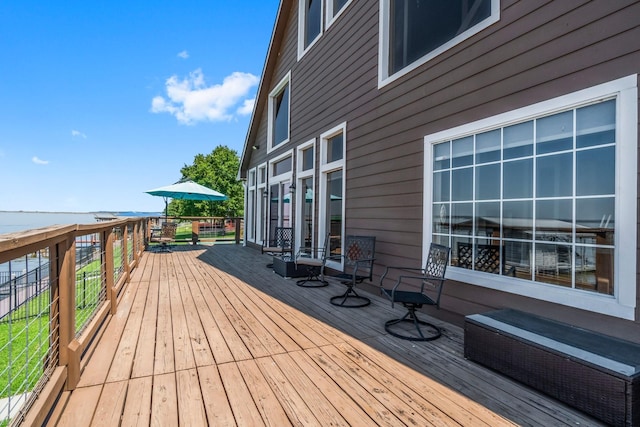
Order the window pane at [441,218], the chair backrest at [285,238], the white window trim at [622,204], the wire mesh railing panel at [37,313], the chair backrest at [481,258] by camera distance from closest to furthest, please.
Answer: the wire mesh railing panel at [37,313]
the white window trim at [622,204]
the chair backrest at [481,258]
the window pane at [441,218]
the chair backrest at [285,238]

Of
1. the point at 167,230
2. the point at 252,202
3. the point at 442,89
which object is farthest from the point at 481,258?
the point at 252,202

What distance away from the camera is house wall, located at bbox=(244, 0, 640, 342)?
6.72 feet

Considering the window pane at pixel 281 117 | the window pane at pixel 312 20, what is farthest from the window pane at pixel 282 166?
the window pane at pixel 312 20

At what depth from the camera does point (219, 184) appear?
25219 mm

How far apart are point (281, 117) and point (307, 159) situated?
7.42 feet

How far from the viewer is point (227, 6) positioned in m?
10.4

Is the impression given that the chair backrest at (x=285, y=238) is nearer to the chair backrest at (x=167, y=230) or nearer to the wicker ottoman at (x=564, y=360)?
the chair backrest at (x=167, y=230)

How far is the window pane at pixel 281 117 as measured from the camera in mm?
7703

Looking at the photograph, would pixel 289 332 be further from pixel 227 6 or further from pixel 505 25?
pixel 227 6

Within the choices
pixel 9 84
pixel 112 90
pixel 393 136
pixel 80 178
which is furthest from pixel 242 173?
pixel 80 178

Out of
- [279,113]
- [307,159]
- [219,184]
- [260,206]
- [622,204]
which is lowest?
[622,204]

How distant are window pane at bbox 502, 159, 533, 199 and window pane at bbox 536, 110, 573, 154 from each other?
0.50ft

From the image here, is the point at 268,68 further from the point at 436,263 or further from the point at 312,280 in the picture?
the point at 436,263

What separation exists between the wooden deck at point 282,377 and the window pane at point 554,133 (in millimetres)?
1743
